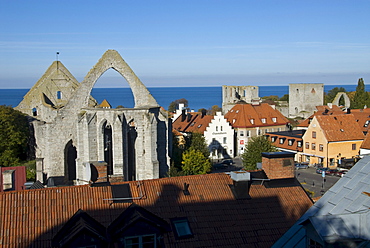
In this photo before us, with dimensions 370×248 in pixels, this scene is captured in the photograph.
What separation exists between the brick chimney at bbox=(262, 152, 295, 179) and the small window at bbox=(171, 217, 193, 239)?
4273mm

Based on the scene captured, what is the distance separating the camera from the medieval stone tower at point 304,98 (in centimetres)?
10650

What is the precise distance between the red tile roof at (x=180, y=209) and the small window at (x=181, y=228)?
0.41 ft

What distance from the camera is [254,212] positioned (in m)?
14.0

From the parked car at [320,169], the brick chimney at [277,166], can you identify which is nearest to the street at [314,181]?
the parked car at [320,169]

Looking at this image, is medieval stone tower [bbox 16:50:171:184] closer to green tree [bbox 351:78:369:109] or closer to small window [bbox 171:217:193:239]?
small window [bbox 171:217:193:239]

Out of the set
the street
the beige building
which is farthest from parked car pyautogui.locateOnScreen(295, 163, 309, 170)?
the beige building

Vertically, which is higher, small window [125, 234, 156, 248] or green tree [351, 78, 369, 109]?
green tree [351, 78, 369, 109]

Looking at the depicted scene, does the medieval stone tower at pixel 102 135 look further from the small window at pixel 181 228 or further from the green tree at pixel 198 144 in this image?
the small window at pixel 181 228

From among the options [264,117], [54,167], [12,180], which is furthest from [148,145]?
[264,117]

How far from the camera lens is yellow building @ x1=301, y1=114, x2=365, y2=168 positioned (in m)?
54.5

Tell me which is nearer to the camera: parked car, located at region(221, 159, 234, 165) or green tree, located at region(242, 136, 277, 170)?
green tree, located at region(242, 136, 277, 170)

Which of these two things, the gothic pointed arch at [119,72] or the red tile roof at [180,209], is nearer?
the red tile roof at [180,209]

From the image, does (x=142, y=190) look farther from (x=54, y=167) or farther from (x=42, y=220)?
(x=54, y=167)

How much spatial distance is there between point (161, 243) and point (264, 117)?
59.2 m
